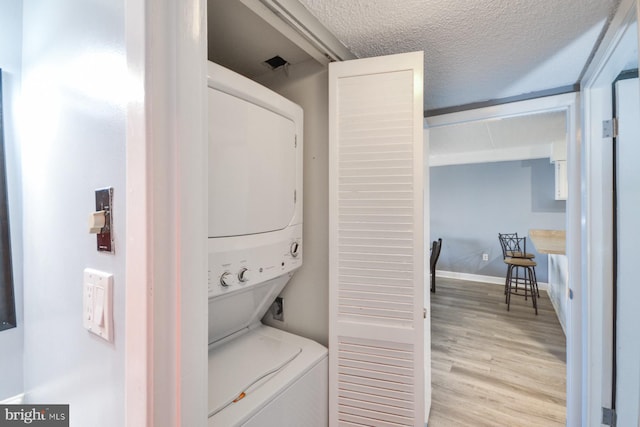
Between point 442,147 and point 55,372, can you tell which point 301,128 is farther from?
point 442,147

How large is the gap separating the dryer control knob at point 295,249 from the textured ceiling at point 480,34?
90 centimetres

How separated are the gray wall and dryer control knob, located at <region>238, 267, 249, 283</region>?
16.8 ft

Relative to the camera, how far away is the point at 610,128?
138 cm

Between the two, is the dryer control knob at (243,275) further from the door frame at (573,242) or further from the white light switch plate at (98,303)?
the door frame at (573,242)

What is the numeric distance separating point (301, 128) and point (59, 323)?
3.54 ft

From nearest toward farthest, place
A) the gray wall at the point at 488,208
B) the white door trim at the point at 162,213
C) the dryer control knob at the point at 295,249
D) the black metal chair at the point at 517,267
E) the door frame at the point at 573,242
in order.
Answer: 1. the white door trim at the point at 162,213
2. the dryer control knob at the point at 295,249
3. the door frame at the point at 573,242
4. the black metal chair at the point at 517,267
5. the gray wall at the point at 488,208

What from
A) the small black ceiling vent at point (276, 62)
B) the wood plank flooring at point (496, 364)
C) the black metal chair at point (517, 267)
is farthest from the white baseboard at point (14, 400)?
the black metal chair at point (517, 267)

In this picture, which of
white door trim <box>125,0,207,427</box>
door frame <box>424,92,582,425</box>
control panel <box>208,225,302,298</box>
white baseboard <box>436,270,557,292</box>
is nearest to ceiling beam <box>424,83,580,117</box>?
door frame <box>424,92,582,425</box>

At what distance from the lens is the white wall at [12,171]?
94cm

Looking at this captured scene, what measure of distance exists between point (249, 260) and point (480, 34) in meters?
1.28

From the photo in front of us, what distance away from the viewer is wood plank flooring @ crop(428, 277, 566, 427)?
1950mm

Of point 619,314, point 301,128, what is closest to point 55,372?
point 301,128

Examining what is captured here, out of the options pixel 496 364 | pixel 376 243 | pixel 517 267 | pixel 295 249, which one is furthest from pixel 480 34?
pixel 517 267

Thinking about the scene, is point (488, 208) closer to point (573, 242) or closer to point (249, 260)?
point (573, 242)
